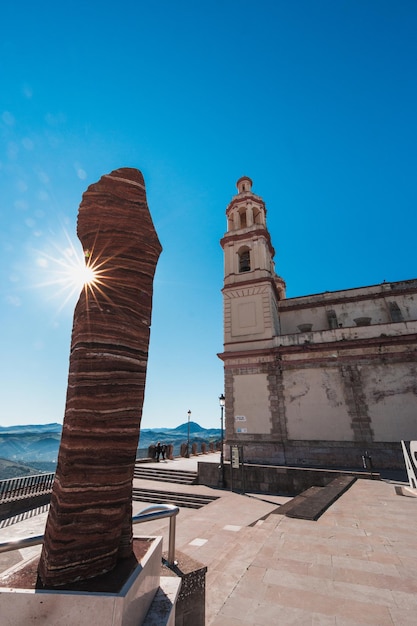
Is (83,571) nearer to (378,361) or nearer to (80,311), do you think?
(80,311)

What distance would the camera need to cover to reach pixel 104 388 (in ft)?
7.36

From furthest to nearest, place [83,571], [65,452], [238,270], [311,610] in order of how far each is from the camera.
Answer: [238,270], [311,610], [65,452], [83,571]

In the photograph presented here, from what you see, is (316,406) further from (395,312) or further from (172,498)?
(395,312)

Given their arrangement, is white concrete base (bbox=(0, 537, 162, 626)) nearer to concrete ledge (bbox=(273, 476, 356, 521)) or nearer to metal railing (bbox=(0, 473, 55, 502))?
concrete ledge (bbox=(273, 476, 356, 521))

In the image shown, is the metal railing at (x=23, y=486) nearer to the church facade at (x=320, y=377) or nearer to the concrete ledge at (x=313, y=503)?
the church facade at (x=320, y=377)

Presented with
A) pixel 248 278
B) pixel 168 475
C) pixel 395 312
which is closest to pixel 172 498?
pixel 168 475

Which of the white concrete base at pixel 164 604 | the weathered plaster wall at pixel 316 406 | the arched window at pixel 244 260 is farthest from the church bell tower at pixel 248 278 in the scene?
the white concrete base at pixel 164 604

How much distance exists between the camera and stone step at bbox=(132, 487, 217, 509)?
39.7 ft

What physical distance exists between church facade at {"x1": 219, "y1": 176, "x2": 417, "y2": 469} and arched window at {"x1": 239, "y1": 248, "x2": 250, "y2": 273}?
1.73 feet

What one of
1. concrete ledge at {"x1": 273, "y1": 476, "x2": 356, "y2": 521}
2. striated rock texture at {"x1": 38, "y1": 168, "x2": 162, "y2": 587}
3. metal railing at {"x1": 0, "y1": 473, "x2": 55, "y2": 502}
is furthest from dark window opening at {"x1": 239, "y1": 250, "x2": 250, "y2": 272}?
striated rock texture at {"x1": 38, "y1": 168, "x2": 162, "y2": 587}

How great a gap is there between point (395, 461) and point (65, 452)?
57.9ft

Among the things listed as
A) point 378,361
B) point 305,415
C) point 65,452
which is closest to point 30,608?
point 65,452

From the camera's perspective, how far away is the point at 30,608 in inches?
61.1

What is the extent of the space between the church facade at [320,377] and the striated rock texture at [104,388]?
16.2 m
